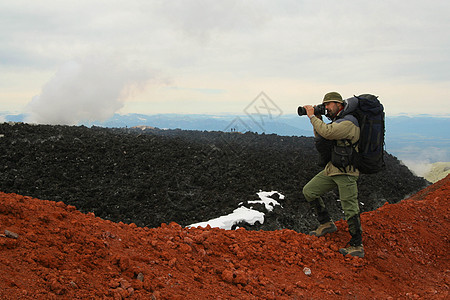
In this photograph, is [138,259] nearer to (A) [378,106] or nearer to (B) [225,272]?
(B) [225,272]

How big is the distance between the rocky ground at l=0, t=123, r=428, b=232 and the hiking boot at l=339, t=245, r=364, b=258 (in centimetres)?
353

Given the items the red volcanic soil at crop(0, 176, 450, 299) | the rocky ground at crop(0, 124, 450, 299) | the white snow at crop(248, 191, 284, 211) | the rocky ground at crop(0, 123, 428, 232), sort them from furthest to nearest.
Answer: the white snow at crop(248, 191, 284, 211) → the rocky ground at crop(0, 123, 428, 232) → the rocky ground at crop(0, 124, 450, 299) → the red volcanic soil at crop(0, 176, 450, 299)

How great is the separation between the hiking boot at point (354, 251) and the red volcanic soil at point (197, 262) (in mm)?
98

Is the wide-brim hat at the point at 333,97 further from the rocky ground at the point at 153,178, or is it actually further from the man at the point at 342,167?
the rocky ground at the point at 153,178

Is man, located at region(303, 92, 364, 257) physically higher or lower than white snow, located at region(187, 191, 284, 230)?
higher

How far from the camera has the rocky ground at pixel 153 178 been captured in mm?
8422

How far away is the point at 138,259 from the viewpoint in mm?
3496

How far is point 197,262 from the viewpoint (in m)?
3.83

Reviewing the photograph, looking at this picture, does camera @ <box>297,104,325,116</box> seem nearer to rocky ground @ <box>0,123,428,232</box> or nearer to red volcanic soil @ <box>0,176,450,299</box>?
red volcanic soil @ <box>0,176,450,299</box>

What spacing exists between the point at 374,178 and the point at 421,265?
9.91 meters

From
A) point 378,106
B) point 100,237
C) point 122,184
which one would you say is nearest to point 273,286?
point 100,237

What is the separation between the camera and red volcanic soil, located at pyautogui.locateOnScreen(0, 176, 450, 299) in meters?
2.78

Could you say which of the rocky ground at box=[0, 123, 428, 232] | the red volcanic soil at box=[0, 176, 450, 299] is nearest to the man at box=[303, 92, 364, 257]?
the red volcanic soil at box=[0, 176, 450, 299]

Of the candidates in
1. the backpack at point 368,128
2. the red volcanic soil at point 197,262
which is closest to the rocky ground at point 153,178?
the red volcanic soil at point 197,262
